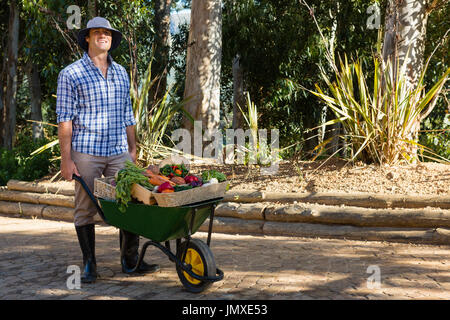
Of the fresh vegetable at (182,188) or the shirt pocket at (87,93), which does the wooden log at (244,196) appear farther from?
the fresh vegetable at (182,188)

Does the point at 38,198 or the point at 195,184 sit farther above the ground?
the point at 195,184

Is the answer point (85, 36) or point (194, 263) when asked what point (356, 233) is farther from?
point (85, 36)

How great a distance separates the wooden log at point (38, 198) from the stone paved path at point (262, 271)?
1705 millimetres

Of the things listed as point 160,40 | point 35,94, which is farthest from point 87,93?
point 35,94

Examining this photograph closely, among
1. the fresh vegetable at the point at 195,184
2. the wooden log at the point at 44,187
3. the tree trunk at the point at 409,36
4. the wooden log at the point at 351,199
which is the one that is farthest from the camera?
the wooden log at the point at 44,187

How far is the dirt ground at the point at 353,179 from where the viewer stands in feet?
20.1

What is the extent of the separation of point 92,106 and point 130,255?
4.07ft

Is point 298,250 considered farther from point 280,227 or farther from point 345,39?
point 345,39

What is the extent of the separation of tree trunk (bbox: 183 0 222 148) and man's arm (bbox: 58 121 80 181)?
4974mm

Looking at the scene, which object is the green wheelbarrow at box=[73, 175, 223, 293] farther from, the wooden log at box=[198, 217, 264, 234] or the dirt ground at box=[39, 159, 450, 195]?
the dirt ground at box=[39, 159, 450, 195]

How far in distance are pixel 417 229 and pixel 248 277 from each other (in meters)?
2.22

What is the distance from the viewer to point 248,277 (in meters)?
4.21

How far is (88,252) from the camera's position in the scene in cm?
418

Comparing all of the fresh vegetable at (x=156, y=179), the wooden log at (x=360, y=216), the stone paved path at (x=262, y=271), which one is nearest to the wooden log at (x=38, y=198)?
the stone paved path at (x=262, y=271)
